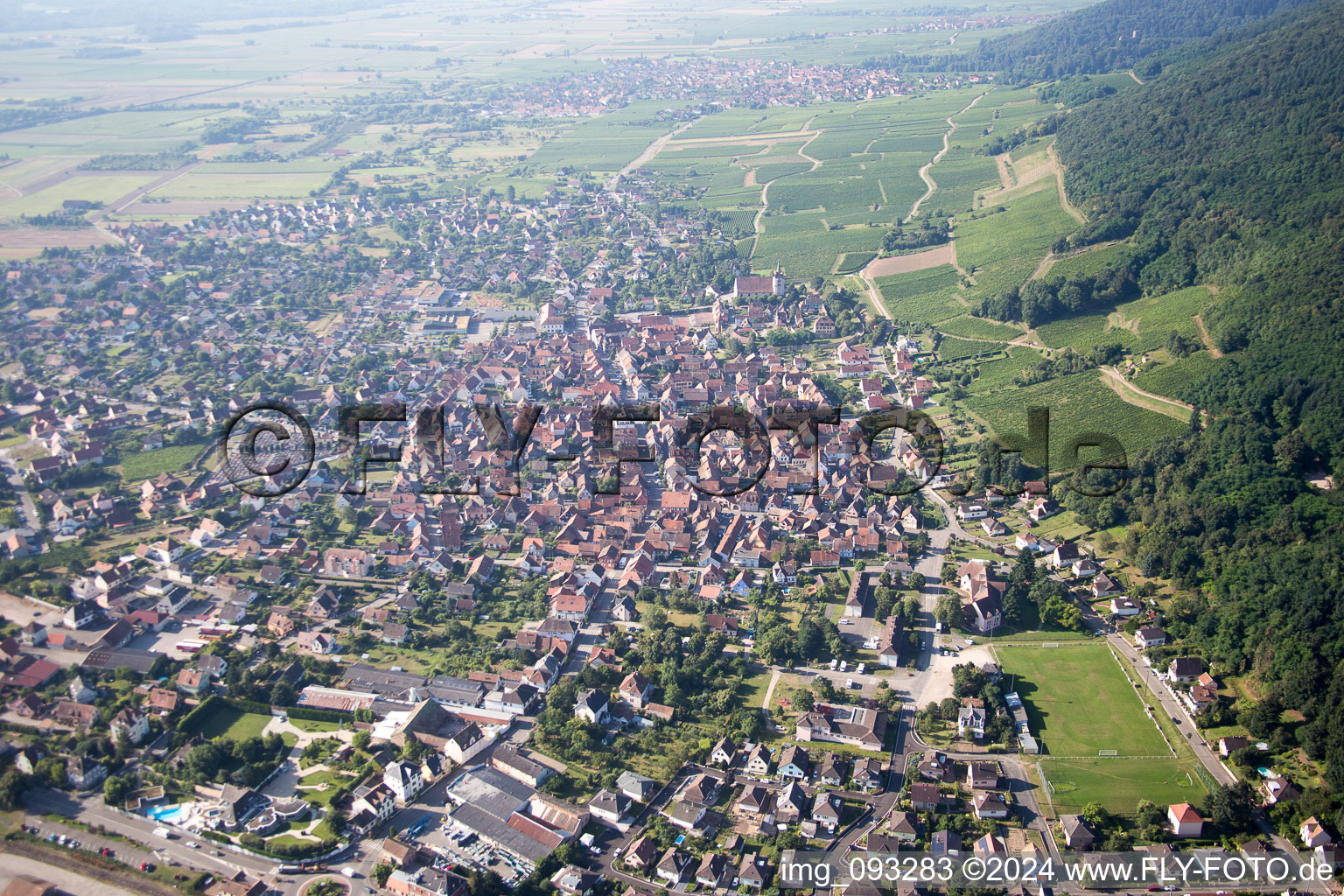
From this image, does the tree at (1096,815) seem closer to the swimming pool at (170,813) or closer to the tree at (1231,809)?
the tree at (1231,809)

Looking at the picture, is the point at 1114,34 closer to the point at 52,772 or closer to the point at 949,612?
the point at 949,612

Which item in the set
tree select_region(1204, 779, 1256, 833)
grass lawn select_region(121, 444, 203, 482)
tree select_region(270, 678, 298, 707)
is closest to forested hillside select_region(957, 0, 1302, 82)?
grass lawn select_region(121, 444, 203, 482)

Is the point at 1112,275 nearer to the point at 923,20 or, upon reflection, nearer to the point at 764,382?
the point at 764,382

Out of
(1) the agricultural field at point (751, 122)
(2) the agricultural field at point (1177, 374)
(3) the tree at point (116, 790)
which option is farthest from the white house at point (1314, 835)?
(1) the agricultural field at point (751, 122)

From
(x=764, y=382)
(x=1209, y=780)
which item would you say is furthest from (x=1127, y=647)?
(x=764, y=382)

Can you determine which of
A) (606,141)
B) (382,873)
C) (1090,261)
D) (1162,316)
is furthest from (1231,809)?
(606,141)

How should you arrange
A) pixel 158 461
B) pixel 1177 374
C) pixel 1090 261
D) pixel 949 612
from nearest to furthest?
pixel 949 612, pixel 1177 374, pixel 158 461, pixel 1090 261
